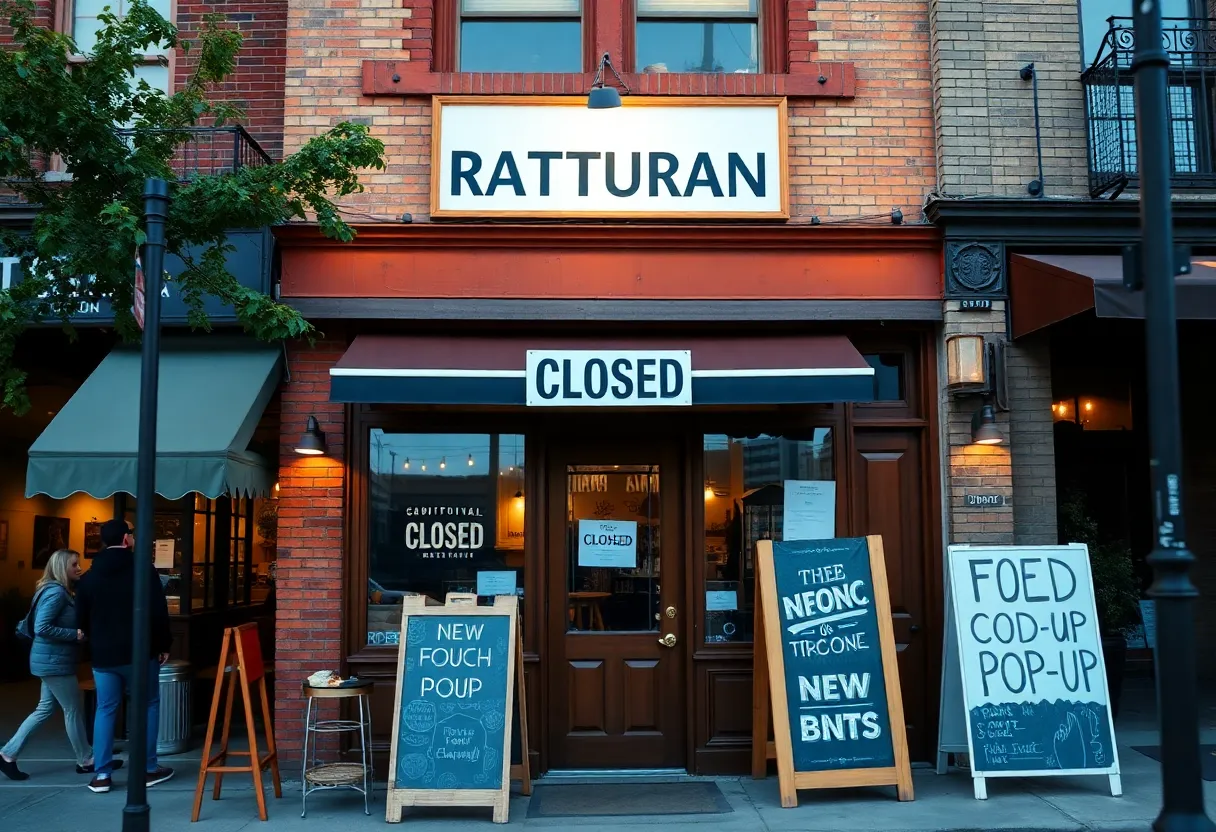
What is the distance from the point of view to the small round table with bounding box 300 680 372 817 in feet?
22.0

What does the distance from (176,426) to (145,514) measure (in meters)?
1.82

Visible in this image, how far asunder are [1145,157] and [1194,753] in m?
2.52

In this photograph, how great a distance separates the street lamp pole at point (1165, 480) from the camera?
13.7 ft

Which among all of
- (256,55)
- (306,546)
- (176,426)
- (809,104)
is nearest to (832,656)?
(306,546)

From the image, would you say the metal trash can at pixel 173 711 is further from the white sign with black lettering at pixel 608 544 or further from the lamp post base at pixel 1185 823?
the lamp post base at pixel 1185 823

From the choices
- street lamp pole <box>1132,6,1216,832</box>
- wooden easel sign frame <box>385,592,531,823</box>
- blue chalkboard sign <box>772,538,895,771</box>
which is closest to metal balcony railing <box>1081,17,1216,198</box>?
street lamp pole <box>1132,6,1216,832</box>

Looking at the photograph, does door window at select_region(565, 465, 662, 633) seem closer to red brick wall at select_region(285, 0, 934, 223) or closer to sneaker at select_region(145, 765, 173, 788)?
red brick wall at select_region(285, 0, 934, 223)

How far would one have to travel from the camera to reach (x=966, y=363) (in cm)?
757

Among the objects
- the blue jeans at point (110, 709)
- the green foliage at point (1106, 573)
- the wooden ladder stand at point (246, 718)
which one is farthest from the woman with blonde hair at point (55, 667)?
the green foliage at point (1106, 573)

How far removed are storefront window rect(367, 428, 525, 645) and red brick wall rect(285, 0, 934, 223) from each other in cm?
186

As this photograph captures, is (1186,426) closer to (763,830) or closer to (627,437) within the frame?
(627,437)

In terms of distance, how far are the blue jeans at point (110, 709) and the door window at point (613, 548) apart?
3124mm

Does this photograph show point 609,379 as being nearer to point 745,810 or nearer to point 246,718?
point 745,810

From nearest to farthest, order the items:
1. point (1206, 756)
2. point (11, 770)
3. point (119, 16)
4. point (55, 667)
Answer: point (11, 770) < point (55, 667) < point (1206, 756) < point (119, 16)
